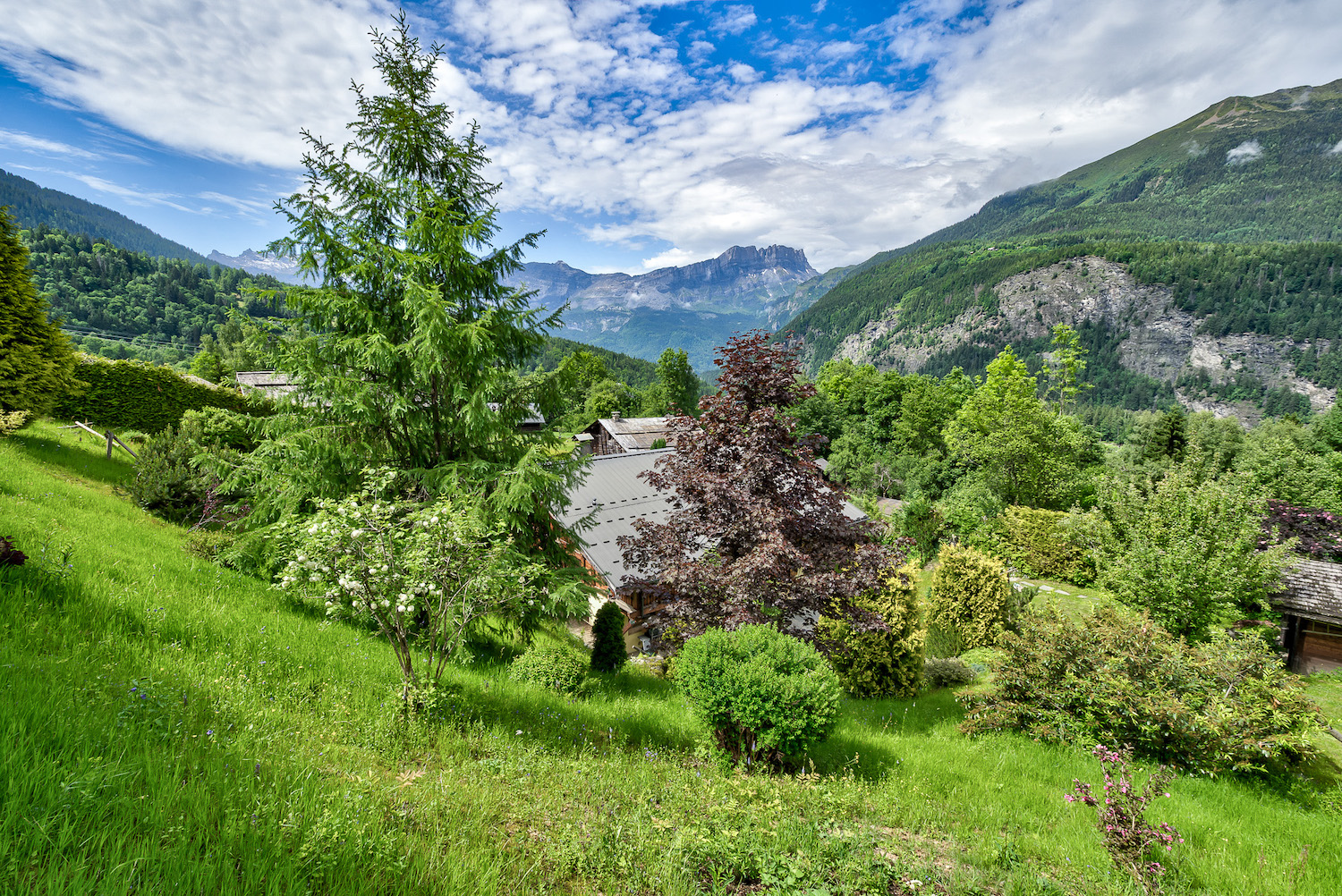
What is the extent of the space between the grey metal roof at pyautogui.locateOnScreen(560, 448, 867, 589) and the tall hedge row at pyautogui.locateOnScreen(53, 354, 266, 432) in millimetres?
12289

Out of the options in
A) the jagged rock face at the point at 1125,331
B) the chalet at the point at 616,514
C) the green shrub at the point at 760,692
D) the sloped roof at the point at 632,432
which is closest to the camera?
the green shrub at the point at 760,692

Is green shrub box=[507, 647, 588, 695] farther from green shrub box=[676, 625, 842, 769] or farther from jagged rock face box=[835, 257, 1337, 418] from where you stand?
jagged rock face box=[835, 257, 1337, 418]

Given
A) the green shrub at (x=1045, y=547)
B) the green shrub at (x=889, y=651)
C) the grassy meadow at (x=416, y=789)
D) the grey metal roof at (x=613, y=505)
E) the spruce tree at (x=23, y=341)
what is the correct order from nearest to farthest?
the grassy meadow at (x=416, y=789) → the green shrub at (x=889, y=651) → the spruce tree at (x=23, y=341) → the grey metal roof at (x=613, y=505) → the green shrub at (x=1045, y=547)

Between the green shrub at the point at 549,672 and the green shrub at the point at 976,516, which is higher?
the green shrub at the point at 549,672

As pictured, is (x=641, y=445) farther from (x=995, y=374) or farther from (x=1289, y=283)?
(x=1289, y=283)

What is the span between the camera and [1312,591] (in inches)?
604

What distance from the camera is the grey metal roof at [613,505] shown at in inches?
643

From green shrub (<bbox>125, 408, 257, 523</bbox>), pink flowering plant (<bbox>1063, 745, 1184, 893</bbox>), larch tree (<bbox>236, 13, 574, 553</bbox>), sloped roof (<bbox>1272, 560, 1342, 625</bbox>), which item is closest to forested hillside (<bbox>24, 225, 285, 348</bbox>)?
green shrub (<bbox>125, 408, 257, 523</bbox>)

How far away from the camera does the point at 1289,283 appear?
132 m

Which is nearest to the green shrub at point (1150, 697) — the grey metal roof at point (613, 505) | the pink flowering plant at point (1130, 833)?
the pink flowering plant at point (1130, 833)

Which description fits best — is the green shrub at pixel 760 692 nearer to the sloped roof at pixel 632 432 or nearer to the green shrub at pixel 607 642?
the green shrub at pixel 607 642

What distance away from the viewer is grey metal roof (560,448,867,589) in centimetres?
1633

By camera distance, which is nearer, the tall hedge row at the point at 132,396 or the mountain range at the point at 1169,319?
the tall hedge row at the point at 132,396

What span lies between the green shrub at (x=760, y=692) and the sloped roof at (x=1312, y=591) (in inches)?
772
